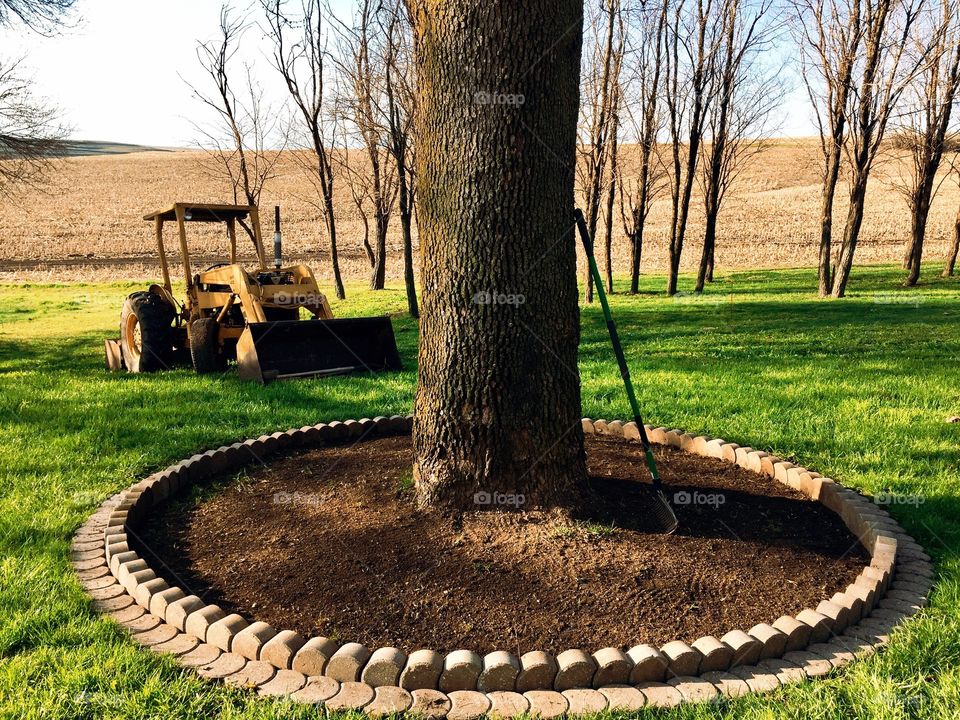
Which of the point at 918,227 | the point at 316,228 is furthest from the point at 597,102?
the point at 316,228

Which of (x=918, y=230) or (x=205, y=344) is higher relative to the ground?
(x=918, y=230)

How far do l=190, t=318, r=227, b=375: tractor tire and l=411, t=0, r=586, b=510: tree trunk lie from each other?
17.8 ft

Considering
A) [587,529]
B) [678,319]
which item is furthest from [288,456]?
[678,319]

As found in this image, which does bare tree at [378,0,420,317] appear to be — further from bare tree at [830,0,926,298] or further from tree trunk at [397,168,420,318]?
bare tree at [830,0,926,298]

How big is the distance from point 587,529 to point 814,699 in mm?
1245

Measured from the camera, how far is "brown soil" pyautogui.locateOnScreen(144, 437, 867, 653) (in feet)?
8.80

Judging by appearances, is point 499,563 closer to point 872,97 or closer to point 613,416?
point 613,416

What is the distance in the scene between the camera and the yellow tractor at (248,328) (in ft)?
24.8

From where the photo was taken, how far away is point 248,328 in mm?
7371

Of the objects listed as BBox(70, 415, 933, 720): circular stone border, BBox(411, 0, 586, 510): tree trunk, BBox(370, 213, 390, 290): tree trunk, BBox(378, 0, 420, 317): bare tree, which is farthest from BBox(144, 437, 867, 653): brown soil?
BBox(370, 213, 390, 290): tree trunk

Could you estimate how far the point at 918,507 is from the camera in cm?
390

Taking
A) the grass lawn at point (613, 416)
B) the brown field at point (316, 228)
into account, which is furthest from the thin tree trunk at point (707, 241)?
the brown field at point (316, 228)

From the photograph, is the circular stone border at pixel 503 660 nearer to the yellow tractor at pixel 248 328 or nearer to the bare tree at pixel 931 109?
the yellow tractor at pixel 248 328

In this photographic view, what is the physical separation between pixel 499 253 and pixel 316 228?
104ft
